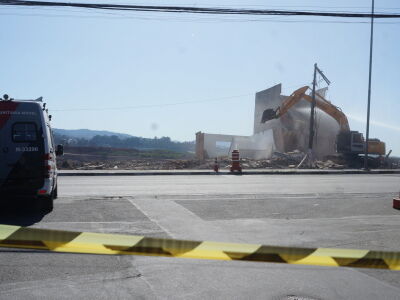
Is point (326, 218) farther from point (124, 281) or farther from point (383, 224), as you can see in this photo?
point (124, 281)

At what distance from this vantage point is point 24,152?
29.1ft

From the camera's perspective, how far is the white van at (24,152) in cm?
874

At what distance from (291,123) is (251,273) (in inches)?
1604

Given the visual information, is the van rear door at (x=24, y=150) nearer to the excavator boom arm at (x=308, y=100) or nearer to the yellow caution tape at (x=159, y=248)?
the yellow caution tape at (x=159, y=248)

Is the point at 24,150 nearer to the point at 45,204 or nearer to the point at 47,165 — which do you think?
the point at 47,165

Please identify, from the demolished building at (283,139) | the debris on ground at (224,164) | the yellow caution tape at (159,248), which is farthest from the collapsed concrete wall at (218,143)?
the yellow caution tape at (159,248)

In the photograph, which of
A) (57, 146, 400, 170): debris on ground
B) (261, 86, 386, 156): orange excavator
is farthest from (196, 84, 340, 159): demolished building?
(57, 146, 400, 170): debris on ground

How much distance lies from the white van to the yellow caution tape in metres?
5.90

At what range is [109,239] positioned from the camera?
3105 mm

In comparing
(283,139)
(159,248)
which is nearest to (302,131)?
(283,139)

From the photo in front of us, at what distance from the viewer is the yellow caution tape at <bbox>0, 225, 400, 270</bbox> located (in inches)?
117

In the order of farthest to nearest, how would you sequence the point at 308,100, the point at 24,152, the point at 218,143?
the point at 218,143, the point at 308,100, the point at 24,152

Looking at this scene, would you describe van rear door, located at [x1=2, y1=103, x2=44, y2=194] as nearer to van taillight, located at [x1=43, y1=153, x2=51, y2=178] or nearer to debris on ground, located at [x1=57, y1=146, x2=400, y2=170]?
van taillight, located at [x1=43, y1=153, x2=51, y2=178]

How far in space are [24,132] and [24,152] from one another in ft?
1.31
